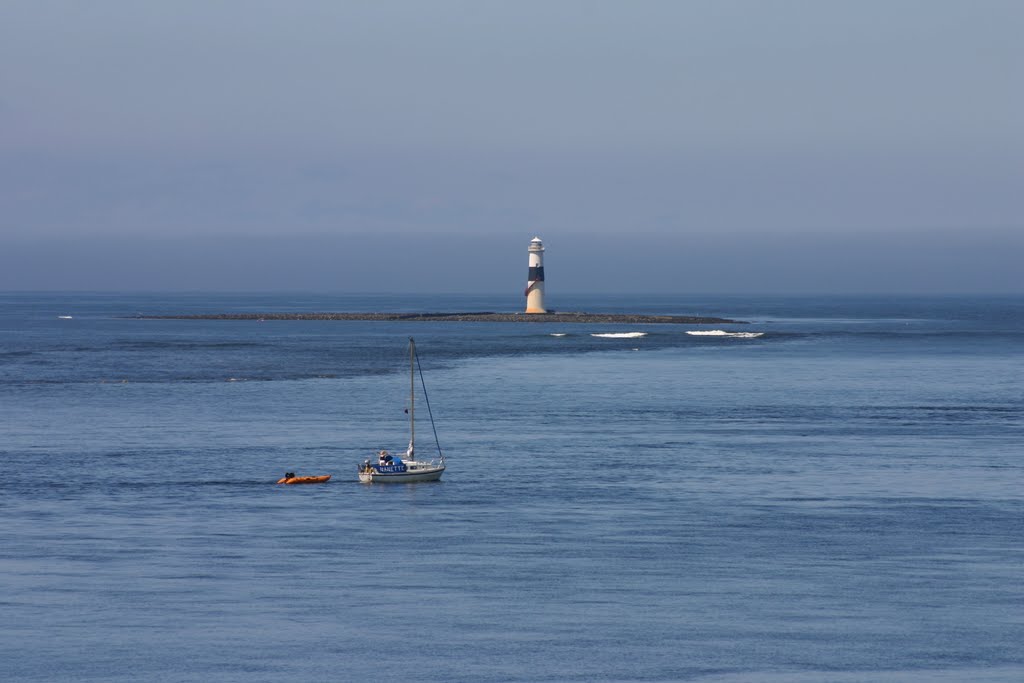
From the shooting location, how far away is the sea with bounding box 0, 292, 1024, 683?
28.3 m

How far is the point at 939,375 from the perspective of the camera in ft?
359

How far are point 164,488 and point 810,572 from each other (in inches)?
Answer: 921

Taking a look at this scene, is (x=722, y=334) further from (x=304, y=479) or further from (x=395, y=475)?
(x=304, y=479)

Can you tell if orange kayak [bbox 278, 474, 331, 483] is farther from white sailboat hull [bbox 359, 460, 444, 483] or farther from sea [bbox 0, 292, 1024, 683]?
white sailboat hull [bbox 359, 460, 444, 483]

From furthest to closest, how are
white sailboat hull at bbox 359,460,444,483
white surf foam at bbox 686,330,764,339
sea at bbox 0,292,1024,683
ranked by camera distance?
white surf foam at bbox 686,330,764,339, white sailboat hull at bbox 359,460,444,483, sea at bbox 0,292,1024,683

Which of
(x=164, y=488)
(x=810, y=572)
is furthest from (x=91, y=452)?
(x=810, y=572)

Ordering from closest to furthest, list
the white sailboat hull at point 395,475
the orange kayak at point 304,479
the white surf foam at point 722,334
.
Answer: the orange kayak at point 304,479, the white sailboat hull at point 395,475, the white surf foam at point 722,334

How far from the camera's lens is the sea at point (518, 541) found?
28.3m

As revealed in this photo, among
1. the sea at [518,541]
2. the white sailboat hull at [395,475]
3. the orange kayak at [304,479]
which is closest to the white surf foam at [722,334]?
the sea at [518,541]

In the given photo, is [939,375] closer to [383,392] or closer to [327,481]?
[383,392]

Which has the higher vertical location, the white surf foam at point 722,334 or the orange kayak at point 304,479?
the white surf foam at point 722,334

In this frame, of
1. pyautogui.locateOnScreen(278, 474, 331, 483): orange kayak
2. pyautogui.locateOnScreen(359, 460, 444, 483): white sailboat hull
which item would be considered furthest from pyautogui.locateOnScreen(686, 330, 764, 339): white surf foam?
pyautogui.locateOnScreen(278, 474, 331, 483): orange kayak

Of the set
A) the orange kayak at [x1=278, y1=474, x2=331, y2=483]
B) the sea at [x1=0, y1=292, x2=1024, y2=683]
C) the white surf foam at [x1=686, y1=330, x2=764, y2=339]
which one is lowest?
the sea at [x1=0, y1=292, x2=1024, y2=683]

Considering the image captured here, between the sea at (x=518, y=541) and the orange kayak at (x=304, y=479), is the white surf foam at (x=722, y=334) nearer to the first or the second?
the sea at (x=518, y=541)
